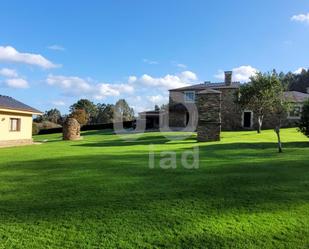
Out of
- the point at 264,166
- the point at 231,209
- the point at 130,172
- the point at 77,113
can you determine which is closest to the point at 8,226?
the point at 231,209

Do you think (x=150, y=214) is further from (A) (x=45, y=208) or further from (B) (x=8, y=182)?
(B) (x=8, y=182)

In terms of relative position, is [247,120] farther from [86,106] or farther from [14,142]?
[86,106]

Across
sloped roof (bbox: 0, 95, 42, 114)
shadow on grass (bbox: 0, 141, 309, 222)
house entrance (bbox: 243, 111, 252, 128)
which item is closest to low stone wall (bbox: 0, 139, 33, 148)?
sloped roof (bbox: 0, 95, 42, 114)

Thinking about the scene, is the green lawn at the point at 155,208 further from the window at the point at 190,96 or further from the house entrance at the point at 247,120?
the window at the point at 190,96

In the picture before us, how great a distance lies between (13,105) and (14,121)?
4.30ft

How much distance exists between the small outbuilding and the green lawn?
55.7 ft

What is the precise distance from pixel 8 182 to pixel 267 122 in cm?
3588

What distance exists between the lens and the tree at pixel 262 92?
31797mm

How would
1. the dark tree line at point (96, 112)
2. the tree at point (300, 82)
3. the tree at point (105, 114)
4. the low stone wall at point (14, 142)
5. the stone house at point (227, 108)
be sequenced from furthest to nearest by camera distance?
1. the tree at point (105, 114)
2. the dark tree line at point (96, 112)
3. the tree at point (300, 82)
4. the stone house at point (227, 108)
5. the low stone wall at point (14, 142)

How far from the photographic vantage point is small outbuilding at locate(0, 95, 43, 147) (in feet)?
83.6

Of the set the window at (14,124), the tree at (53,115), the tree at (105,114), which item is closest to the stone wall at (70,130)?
the window at (14,124)

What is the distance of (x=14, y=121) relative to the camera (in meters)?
27.4

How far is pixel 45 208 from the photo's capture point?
6.37m

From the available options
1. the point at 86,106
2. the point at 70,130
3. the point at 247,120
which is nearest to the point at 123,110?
the point at 86,106
